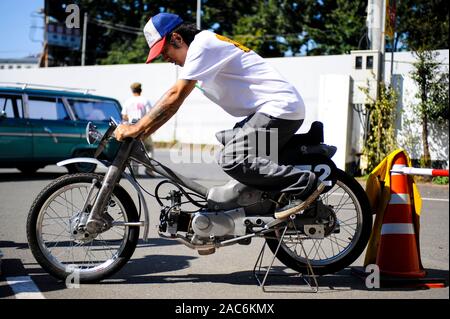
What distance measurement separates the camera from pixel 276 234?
12.8ft

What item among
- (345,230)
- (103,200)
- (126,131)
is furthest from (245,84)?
(345,230)

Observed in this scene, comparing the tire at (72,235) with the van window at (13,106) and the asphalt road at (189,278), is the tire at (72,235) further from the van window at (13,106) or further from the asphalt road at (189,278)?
the van window at (13,106)

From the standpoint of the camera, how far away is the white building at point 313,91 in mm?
11273

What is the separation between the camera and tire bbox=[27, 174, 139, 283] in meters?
3.77

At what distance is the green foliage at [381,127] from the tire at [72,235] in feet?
25.7

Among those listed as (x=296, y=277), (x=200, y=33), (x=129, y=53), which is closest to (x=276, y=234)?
(x=296, y=277)

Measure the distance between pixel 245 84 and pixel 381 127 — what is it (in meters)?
7.84

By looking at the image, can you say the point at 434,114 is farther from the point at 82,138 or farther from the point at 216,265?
the point at 216,265

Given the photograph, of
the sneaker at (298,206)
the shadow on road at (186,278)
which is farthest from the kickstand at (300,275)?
the sneaker at (298,206)

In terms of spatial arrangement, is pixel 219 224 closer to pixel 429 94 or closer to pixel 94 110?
pixel 94 110

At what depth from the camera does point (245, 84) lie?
3.72 m

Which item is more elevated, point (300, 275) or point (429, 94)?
point (429, 94)

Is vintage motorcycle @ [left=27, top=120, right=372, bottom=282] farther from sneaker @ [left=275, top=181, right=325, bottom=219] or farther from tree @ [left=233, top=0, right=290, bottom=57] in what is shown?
tree @ [left=233, top=0, right=290, bottom=57]

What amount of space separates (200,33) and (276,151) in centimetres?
99
